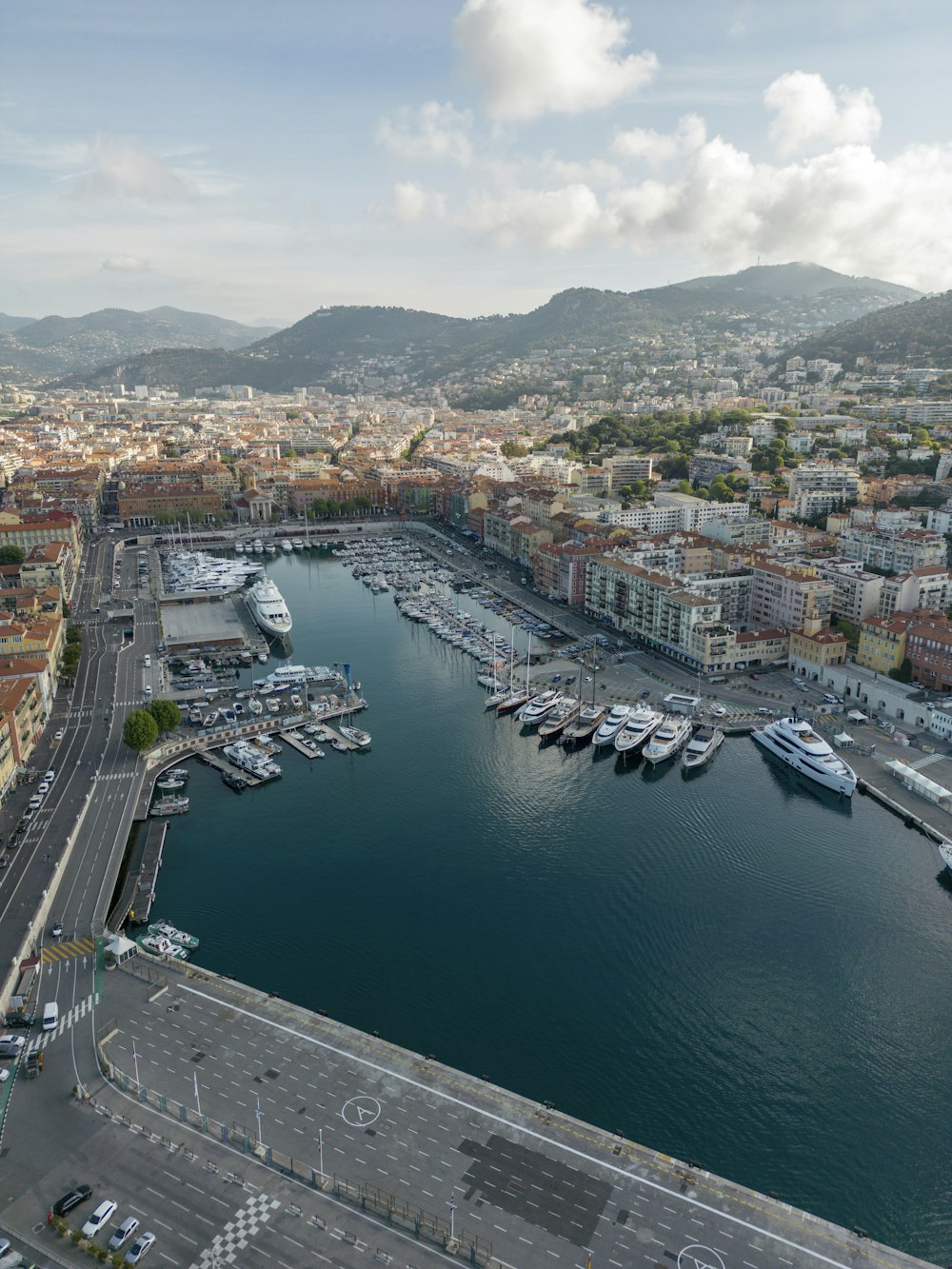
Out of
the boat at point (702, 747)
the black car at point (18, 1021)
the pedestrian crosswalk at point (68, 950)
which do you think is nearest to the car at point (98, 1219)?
the black car at point (18, 1021)

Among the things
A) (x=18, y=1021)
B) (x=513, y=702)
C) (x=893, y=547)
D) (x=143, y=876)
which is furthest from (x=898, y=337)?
(x=18, y=1021)

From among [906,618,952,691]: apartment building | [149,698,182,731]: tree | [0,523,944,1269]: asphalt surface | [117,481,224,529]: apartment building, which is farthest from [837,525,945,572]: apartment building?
[117,481,224,529]: apartment building

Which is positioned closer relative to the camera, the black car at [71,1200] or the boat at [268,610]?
the black car at [71,1200]

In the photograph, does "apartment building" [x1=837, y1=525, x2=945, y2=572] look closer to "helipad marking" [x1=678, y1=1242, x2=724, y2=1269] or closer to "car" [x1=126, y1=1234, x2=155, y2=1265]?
"helipad marking" [x1=678, y1=1242, x2=724, y2=1269]

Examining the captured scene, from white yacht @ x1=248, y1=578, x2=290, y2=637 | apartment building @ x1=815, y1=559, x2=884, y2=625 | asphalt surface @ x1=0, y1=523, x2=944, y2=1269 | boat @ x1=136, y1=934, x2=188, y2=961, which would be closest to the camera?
asphalt surface @ x1=0, y1=523, x2=944, y2=1269

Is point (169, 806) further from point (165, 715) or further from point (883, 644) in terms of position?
point (883, 644)

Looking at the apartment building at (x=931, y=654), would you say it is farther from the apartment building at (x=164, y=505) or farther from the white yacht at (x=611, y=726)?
the apartment building at (x=164, y=505)

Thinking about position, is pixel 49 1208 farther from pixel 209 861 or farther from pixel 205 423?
pixel 205 423
